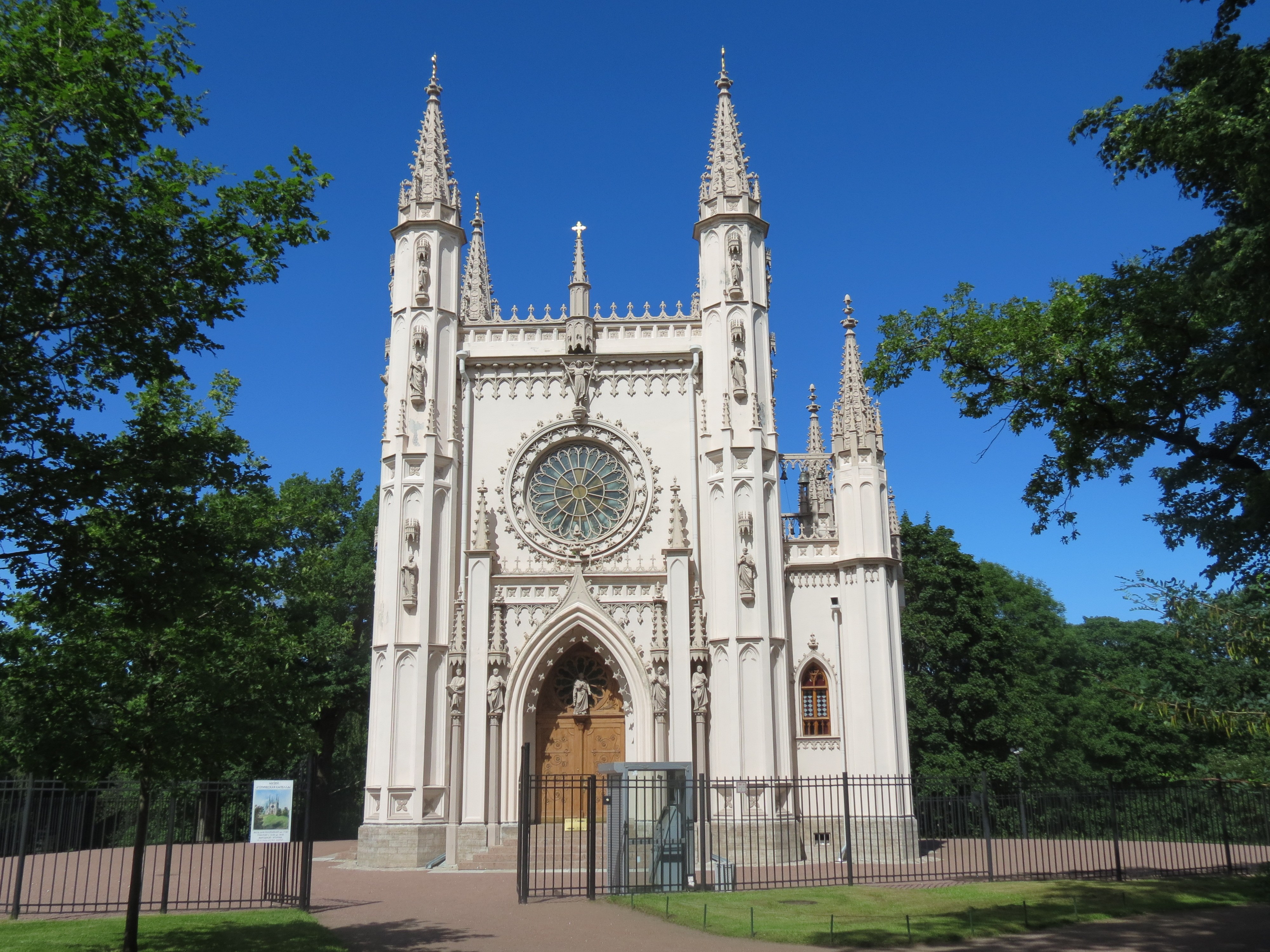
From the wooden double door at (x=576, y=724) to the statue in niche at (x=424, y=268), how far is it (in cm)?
1136

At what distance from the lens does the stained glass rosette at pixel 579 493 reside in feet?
102

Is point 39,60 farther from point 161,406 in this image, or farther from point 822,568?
point 822,568

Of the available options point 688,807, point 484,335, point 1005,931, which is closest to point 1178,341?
point 1005,931

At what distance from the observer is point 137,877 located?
14.2 metres

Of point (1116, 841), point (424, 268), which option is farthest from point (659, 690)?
point (424, 268)

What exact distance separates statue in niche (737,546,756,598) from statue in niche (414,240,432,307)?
1203cm

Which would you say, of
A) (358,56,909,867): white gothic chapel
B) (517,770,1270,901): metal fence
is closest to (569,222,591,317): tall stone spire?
(358,56,909,867): white gothic chapel

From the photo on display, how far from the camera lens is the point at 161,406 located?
17328 mm

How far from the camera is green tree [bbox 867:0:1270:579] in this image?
1197cm

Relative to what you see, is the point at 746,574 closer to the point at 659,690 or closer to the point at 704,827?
the point at 659,690

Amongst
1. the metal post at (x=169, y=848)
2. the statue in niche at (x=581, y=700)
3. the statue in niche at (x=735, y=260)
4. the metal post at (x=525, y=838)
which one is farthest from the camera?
the statue in niche at (x=735, y=260)

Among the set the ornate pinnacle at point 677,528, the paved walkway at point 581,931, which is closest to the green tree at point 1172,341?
the paved walkway at point 581,931

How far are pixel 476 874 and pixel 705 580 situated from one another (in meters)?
9.86

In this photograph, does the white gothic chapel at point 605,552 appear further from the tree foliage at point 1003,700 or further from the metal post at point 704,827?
the tree foliage at point 1003,700
